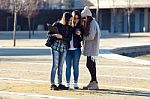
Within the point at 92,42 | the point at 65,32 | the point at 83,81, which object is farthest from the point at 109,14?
the point at 65,32

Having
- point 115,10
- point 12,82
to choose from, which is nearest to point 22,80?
point 12,82

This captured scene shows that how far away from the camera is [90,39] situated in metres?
12.7

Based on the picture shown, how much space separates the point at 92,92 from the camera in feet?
40.6

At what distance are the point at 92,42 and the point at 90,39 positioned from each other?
19 cm

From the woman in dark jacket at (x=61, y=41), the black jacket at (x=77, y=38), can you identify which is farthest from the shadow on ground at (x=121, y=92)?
the black jacket at (x=77, y=38)

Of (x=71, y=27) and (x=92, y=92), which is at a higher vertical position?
(x=71, y=27)

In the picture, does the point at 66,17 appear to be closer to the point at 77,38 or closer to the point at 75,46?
the point at 77,38

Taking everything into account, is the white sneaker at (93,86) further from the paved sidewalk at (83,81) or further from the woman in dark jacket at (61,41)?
the woman in dark jacket at (61,41)

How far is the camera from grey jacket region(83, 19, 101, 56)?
12.7 m

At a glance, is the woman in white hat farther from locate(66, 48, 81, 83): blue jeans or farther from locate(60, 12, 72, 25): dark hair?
locate(60, 12, 72, 25): dark hair

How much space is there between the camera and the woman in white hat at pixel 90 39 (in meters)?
12.6

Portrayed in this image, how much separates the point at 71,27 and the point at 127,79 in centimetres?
344

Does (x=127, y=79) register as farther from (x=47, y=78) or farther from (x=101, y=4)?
(x=101, y=4)

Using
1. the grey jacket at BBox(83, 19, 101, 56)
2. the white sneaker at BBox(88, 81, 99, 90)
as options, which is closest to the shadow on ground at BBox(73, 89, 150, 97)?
the white sneaker at BBox(88, 81, 99, 90)
